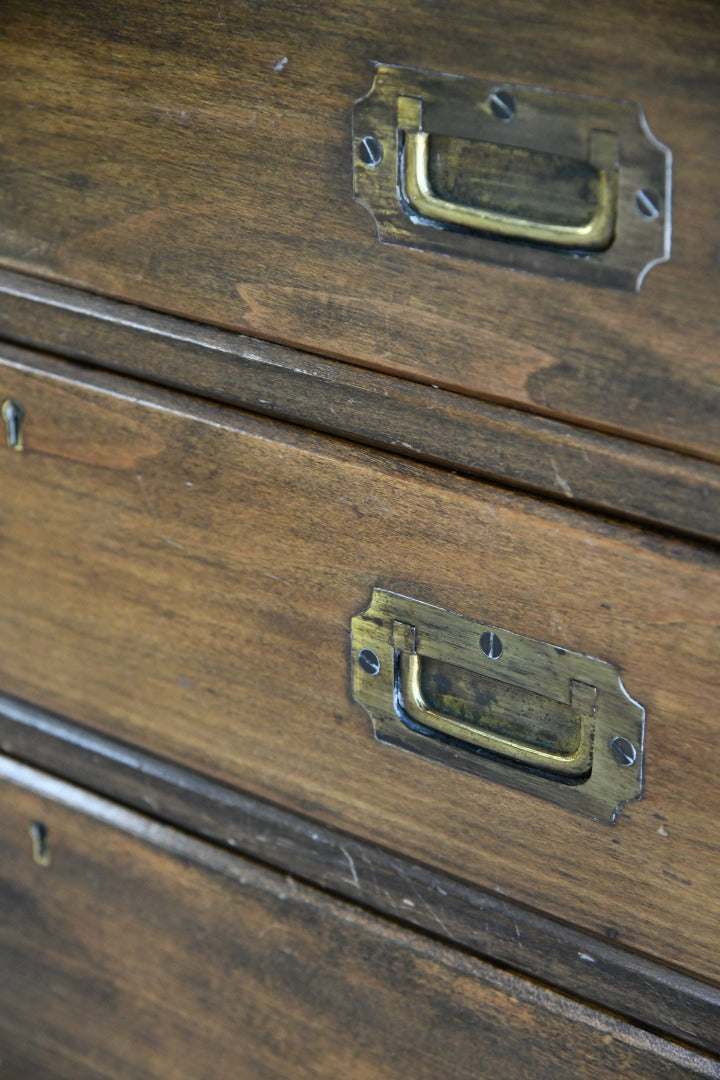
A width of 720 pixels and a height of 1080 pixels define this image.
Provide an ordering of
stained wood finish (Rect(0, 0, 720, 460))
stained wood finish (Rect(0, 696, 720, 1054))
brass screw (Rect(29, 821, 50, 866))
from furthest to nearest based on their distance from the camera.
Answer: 1. brass screw (Rect(29, 821, 50, 866))
2. stained wood finish (Rect(0, 696, 720, 1054))
3. stained wood finish (Rect(0, 0, 720, 460))

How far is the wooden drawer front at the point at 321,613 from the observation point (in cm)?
44

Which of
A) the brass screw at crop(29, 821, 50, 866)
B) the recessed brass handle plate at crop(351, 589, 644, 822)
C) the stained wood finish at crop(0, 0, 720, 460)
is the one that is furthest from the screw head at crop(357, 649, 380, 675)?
the brass screw at crop(29, 821, 50, 866)

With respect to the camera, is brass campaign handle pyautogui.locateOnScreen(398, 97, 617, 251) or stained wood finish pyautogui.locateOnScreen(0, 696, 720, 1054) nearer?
brass campaign handle pyautogui.locateOnScreen(398, 97, 617, 251)

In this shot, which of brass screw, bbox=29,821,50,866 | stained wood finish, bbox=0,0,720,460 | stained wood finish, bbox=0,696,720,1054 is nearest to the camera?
stained wood finish, bbox=0,0,720,460

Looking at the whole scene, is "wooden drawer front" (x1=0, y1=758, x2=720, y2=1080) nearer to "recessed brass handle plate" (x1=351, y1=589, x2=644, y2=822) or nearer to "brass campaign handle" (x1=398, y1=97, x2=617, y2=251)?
"recessed brass handle plate" (x1=351, y1=589, x2=644, y2=822)

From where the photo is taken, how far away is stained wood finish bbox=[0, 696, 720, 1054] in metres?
0.48

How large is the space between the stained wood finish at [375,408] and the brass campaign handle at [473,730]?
0.08m

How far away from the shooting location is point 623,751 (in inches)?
17.5

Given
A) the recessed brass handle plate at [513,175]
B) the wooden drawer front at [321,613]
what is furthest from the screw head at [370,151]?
the wooden drawer front at [321,613]

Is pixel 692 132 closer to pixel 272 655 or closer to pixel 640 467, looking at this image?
pixel 640 467

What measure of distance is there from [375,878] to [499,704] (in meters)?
0.12

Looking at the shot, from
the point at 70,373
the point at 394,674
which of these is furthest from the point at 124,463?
the point at 394,674

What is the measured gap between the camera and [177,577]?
0.55 metres

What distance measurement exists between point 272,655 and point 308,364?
0.13m
